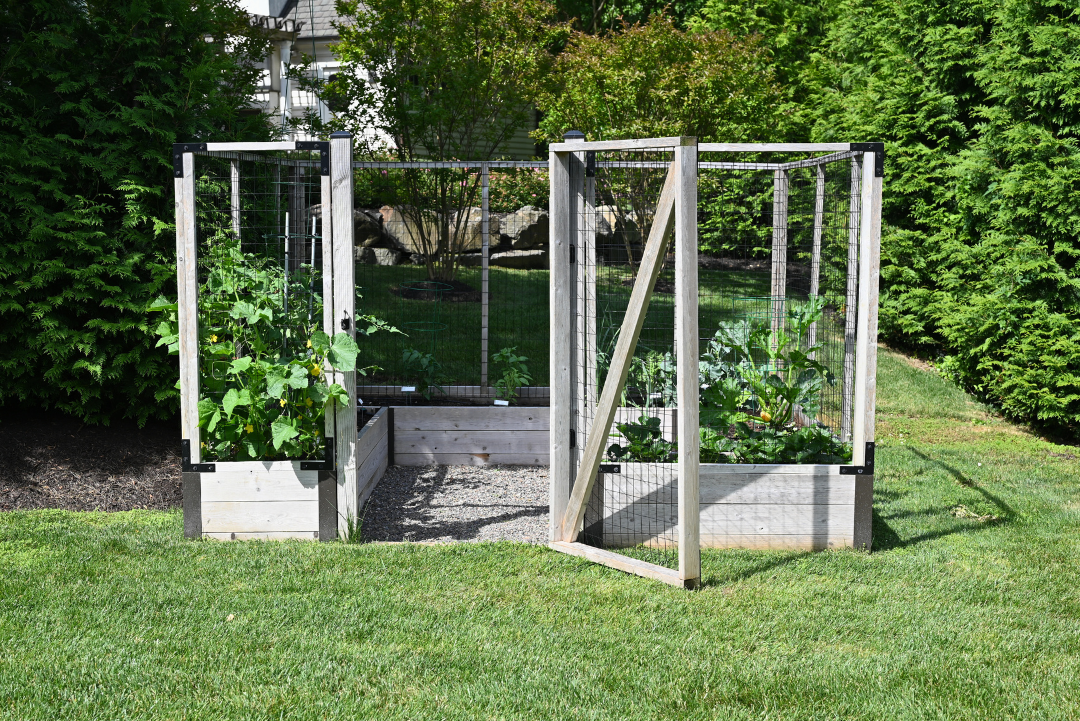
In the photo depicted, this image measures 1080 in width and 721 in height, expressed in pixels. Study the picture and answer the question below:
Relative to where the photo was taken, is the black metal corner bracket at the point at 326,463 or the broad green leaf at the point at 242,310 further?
the black metal corner bracket at the point at 326,463

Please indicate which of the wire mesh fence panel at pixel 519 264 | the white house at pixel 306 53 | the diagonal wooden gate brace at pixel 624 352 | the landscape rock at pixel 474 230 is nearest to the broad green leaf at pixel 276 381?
the diagonal wooden gate brace at pixel 624 352

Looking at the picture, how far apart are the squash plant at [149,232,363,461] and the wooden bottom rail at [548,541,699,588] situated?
1319mm

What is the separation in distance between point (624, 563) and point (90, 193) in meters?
3.94

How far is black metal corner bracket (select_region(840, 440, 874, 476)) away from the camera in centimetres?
459

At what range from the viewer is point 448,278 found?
11.2 m

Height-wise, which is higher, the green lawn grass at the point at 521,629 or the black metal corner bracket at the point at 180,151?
the black metal corner bracket at the point at 180,151

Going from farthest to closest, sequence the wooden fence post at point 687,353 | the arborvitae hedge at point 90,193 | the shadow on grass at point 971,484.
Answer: the arborvitae hedge at point 90,193, the shadow on grass at point 971,484, the wooden fence post at point 687,353

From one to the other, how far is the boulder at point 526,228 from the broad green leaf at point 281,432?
927 cm

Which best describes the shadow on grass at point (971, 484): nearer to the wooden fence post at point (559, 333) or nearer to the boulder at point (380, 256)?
the wooden fence post at point (559, 333)

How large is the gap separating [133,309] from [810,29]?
46.2 feet

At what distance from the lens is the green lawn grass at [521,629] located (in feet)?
10.3

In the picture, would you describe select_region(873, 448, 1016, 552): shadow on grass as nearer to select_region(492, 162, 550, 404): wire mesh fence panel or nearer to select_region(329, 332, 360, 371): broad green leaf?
select_region(329, 332, 360, 371): broad green leaf

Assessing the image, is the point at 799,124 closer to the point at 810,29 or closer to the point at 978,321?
the point at 810,29

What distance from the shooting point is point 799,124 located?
13.2m
